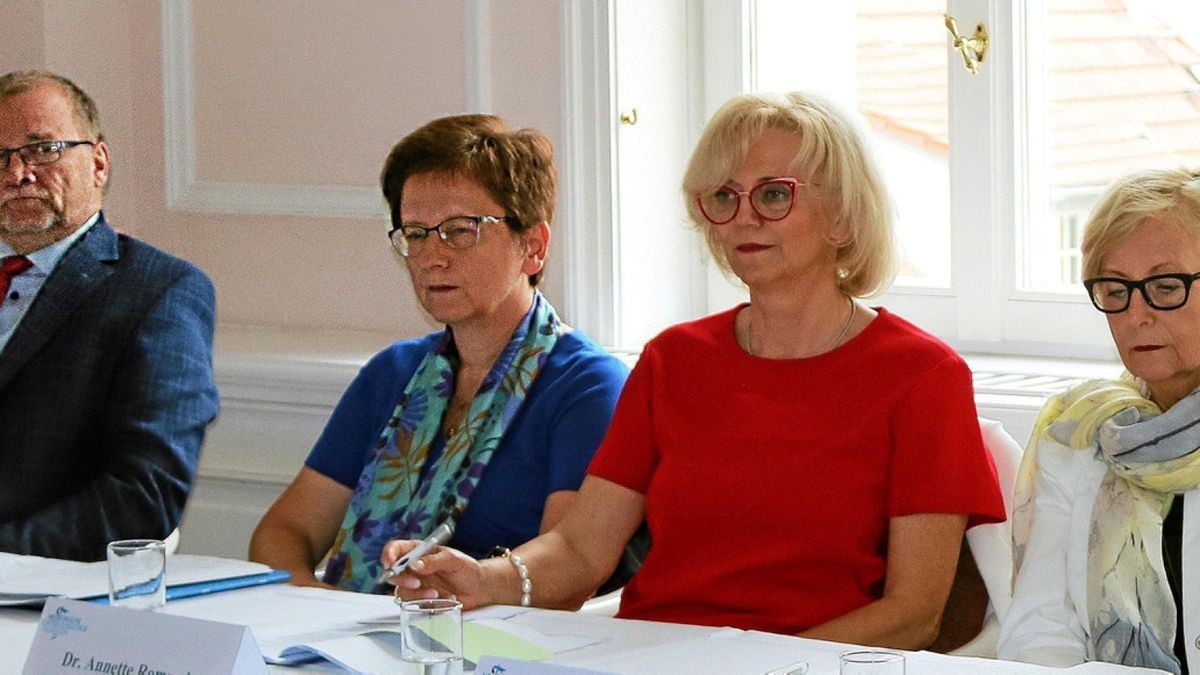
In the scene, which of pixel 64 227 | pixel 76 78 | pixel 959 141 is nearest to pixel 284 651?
pixel 64 227

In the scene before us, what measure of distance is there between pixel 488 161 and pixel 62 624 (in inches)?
46.0

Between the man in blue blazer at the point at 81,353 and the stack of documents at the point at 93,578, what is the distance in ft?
1.68

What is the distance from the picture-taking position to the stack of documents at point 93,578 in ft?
6.96

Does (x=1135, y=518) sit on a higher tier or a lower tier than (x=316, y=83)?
lower

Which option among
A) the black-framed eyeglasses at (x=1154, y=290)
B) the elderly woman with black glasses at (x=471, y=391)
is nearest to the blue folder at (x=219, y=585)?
the elderly woman with black glasses at (x=471, y=391)

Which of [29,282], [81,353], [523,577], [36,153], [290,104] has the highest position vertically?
[290,104]

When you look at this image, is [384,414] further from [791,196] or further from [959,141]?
[959,141]

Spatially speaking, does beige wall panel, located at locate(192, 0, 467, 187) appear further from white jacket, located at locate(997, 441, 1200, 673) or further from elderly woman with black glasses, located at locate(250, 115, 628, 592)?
white jacket, located at locate(997, 441, 1200, 673)

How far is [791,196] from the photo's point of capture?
94.0 inches

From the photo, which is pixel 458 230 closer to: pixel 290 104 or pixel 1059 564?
pixel 1059 564

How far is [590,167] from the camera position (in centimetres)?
350

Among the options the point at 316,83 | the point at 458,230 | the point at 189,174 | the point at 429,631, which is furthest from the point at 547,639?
the point at 189,174

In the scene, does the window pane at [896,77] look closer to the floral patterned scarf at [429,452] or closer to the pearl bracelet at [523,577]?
the floral patterned scarf at [429,452]

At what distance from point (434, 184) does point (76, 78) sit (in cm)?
176
